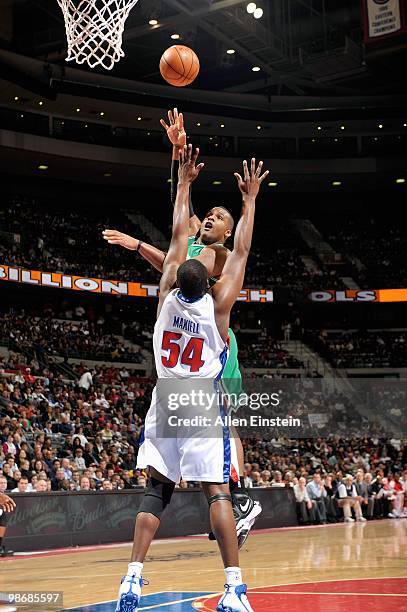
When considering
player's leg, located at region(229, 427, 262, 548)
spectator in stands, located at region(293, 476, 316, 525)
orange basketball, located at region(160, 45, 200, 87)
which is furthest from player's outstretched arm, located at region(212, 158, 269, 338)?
spectator in stands, located at region(293, 476, 316, 525)

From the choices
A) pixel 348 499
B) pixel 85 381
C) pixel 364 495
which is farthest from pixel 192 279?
pixel 85 381

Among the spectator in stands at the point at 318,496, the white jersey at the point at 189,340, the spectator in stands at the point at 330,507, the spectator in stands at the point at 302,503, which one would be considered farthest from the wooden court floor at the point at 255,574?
the spectator in stands at the point at 330,507

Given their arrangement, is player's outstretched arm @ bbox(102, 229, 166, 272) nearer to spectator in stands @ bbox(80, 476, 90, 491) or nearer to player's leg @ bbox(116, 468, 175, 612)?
player's leg @ bbox(116, 468, 175, 612)

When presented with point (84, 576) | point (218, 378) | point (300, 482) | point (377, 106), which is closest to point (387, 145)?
point (377, 106)

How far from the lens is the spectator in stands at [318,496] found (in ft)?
58.7

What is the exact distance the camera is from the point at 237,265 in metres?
4.88

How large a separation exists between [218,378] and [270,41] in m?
18.4

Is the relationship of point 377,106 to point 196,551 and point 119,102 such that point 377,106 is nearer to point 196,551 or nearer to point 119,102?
point 119,102

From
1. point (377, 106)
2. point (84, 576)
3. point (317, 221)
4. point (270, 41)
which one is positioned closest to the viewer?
point (84, 576)

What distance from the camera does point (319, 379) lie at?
1120 inches

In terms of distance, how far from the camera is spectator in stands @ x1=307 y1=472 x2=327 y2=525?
1791 cm

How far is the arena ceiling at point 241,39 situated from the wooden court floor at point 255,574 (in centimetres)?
1283

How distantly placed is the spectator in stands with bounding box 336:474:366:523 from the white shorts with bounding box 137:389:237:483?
580 inches

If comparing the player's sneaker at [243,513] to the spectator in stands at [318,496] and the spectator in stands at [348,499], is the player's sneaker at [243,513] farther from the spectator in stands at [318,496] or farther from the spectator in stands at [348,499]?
the spectator in stands at [348,499]
